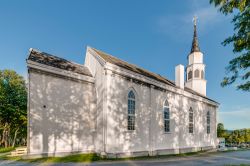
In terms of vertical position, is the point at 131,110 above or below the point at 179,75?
below

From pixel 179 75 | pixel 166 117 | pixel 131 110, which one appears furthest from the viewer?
pixel 179 75

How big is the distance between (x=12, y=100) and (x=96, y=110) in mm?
20932

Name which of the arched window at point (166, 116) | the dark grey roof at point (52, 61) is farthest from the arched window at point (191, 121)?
the dark grey roof at point (52, 61)

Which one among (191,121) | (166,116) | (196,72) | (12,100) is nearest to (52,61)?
(166,116)

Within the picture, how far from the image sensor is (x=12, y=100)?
3225 centimetres

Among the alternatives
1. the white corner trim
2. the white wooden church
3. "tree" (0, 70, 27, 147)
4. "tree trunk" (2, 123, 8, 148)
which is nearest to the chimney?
the white wooden church

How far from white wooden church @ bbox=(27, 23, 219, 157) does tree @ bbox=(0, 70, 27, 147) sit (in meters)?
17.2

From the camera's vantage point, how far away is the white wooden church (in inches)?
620

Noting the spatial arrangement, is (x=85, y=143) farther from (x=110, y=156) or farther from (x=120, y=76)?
(x=120, y=76)

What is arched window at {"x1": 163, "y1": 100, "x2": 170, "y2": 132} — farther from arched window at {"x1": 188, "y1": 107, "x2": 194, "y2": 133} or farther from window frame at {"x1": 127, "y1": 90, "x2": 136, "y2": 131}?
arched window at {"x1": 188, "y1": 107, "x2": 194, "y2": 133}

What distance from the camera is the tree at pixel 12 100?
103 ft

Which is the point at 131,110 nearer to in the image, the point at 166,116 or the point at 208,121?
the point at 166,116

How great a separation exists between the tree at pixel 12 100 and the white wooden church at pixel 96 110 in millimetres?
17248

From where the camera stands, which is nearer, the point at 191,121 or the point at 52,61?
the point at 52,61
